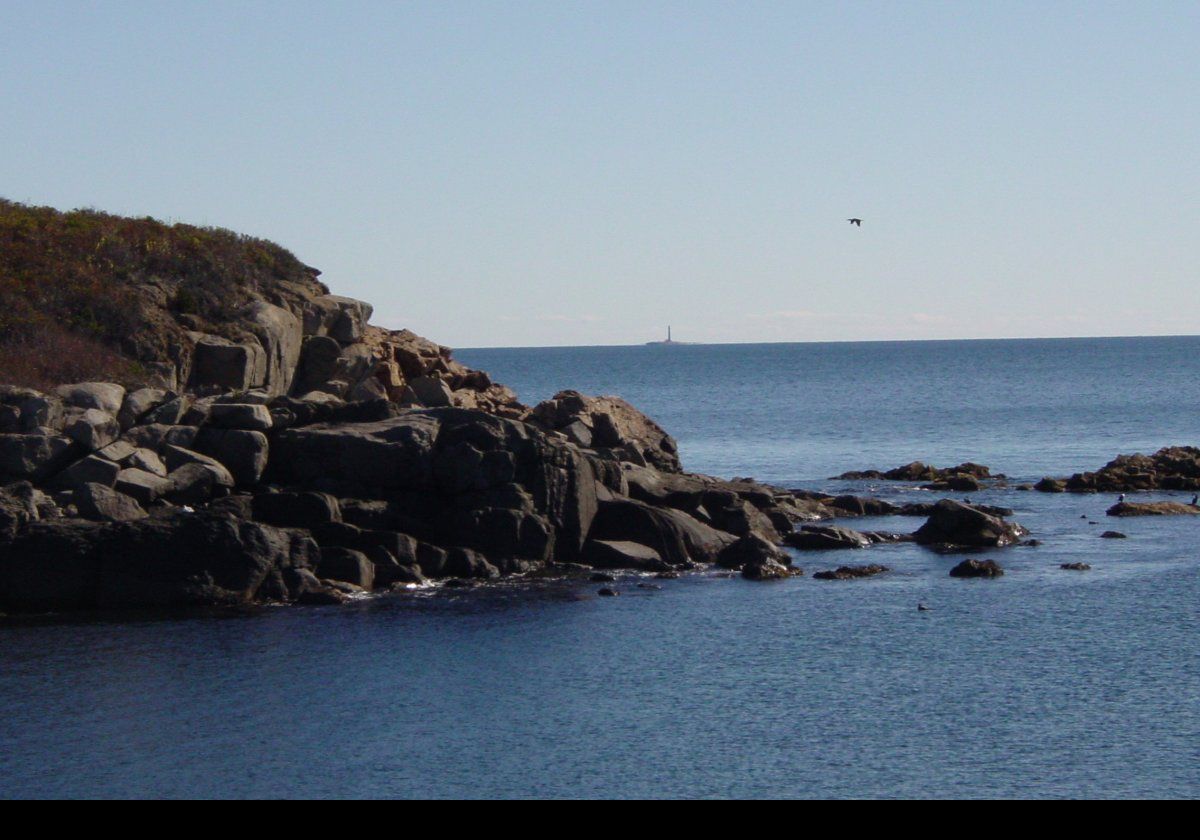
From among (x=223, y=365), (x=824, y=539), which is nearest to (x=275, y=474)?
(x=223, y=365)

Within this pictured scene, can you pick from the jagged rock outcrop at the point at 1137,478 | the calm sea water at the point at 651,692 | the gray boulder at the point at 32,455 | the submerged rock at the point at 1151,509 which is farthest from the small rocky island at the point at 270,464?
the jagged rock outcrop at the point at 1137,478

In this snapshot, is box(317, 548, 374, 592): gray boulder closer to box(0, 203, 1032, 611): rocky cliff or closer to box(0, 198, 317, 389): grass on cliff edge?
box(0, 203, 1032, 611): rocky cliff

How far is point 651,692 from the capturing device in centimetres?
3534

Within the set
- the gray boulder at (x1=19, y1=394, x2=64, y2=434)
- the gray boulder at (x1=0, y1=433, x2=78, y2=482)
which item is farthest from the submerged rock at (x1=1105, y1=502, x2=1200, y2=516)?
the gray boulder at (x1=19, y1=394, x2=64, y2=434)

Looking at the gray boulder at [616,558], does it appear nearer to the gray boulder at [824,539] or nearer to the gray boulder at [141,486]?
the gray boulder at [824,539]

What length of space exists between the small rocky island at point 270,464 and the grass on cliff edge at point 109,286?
0.12 metres

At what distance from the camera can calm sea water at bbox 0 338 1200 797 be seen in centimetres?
2830

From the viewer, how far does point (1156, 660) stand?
38031 mm

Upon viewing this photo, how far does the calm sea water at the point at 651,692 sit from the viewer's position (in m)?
28.3

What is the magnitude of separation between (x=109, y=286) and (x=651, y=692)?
37946 mm

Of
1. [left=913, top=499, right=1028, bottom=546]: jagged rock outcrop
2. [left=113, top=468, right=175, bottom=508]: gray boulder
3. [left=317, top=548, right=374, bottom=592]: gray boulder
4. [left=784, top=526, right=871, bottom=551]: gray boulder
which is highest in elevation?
[left=113, top=468, right=175, bottom=508]: gray boulder

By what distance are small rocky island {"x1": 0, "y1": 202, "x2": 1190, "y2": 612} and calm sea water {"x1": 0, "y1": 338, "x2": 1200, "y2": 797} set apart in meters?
2.49
